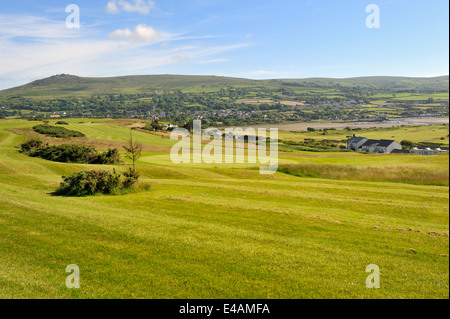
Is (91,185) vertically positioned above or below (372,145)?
below

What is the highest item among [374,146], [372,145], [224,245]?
[372,145]

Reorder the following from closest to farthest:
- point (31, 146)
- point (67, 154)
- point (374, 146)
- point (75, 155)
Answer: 1. point (67, 154)
2. point (75, 155)
3. point (31, 146)
4. point (374, 146)

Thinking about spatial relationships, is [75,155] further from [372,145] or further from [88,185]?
[372,145]

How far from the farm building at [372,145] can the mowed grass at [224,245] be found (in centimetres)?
3436

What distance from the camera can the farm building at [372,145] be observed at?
5679 cm

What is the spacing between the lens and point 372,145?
69.2 m

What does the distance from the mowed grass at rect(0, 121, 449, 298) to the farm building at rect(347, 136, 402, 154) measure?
3436 centimetres

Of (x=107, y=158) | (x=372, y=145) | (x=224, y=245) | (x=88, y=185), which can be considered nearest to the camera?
(x=224, y=245)

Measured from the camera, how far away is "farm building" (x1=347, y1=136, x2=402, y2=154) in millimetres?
56791

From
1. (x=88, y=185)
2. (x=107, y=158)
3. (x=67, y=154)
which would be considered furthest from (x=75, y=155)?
(x=88, y=185)

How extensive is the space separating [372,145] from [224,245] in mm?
66089

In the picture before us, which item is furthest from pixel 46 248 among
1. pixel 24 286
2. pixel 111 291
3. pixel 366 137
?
pixel 366 137

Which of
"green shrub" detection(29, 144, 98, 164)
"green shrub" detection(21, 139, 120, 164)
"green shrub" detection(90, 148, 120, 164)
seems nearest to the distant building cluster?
"green shrub" detection(90, 148, 120, 164)

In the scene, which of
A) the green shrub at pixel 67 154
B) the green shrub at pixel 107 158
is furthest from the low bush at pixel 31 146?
the green shrub at pixel 107 158
